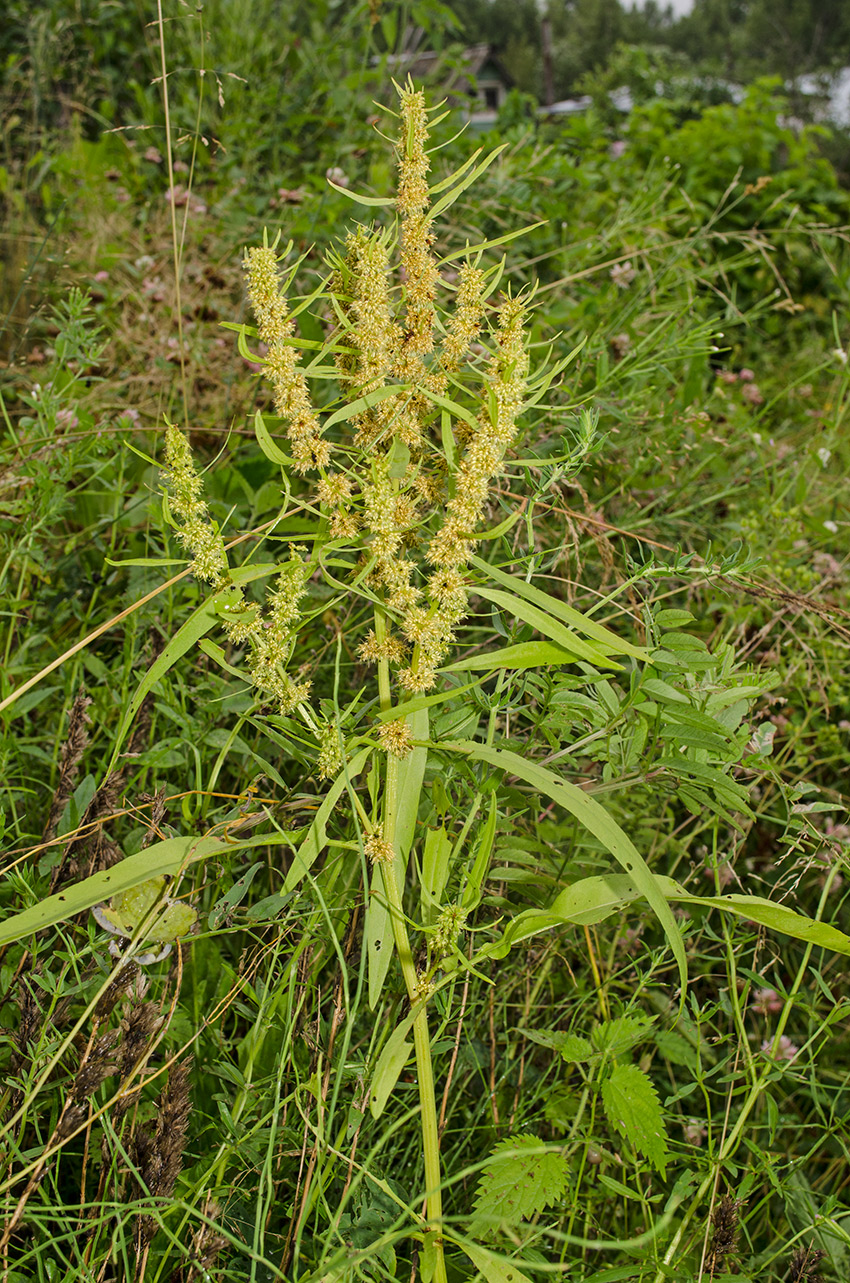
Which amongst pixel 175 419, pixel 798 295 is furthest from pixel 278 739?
pixel 798 295

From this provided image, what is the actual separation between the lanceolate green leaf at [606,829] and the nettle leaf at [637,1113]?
28cm

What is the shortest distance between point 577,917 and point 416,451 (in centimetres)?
54

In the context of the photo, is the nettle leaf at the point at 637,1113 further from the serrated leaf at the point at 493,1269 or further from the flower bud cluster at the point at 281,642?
the flower bud cluster at the point at 281,642

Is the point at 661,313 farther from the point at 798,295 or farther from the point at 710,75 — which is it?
the point at 710,75

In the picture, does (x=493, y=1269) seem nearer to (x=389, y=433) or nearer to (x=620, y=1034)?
(x=620, y=1034)

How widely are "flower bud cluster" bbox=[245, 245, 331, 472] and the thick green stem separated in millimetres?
237

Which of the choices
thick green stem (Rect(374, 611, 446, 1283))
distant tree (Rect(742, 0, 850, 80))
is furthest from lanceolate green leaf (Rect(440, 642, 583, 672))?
distant tree (Rect(742, 0, 850, 80))

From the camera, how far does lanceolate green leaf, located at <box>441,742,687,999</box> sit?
82 cm

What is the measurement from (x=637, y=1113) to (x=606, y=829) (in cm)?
42

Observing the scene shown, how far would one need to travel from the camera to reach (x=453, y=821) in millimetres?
1103

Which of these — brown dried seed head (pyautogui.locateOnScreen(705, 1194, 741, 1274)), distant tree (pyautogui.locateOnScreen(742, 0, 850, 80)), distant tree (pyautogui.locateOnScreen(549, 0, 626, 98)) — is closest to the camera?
brown dried seed head (pyautogui.locateOnScreen(705, 1194, 741, 1274))

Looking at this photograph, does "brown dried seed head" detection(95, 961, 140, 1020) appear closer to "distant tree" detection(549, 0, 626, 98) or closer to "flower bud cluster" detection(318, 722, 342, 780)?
"flower bud cluster" detection(318, 722, 342, 780)

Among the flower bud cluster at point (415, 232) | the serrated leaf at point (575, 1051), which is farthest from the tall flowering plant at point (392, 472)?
→ the serrated leaf at point (575, 1051)

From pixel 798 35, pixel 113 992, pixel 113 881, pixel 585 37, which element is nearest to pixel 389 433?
pixel 113 881
